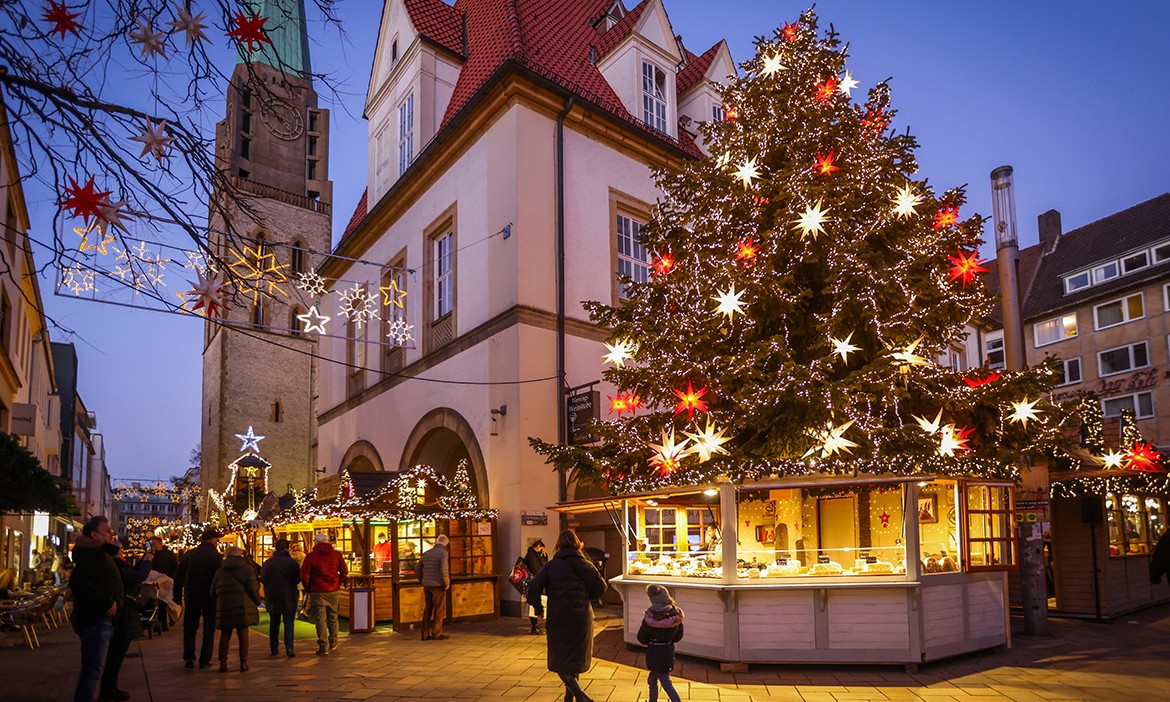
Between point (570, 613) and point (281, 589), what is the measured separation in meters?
6.18

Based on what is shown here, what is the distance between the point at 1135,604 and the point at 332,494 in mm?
16928

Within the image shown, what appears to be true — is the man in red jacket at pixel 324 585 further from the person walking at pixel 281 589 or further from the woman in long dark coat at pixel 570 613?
the woman in long dark coat at pixel 570 613

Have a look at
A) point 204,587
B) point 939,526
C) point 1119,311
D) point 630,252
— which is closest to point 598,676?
point 939,526

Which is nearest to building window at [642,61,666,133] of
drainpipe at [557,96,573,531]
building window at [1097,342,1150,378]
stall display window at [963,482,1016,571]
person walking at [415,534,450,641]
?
drainpipe at [557,96,573,531]

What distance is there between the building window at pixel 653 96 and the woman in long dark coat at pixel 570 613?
16.4 m

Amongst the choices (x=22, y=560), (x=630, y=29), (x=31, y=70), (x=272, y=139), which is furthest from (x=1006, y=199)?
(x=272, y=139)

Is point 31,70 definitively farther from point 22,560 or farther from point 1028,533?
point 22,560

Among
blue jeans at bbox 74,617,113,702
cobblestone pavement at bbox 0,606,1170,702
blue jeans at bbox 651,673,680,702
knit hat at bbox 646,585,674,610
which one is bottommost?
cobblestone pavement at bbox 0,606,1170,702

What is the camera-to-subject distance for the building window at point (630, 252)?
2186 centimetres

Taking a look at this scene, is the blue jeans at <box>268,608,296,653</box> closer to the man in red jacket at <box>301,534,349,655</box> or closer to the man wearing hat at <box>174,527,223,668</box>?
the man in red jacket at <box>301,534,349,655</box>

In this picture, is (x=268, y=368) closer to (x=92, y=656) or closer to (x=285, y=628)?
(x=285, y=628)

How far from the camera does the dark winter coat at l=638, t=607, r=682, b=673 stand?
824cm

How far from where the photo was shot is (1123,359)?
39625 mm

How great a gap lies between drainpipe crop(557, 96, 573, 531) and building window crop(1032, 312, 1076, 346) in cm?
3150
